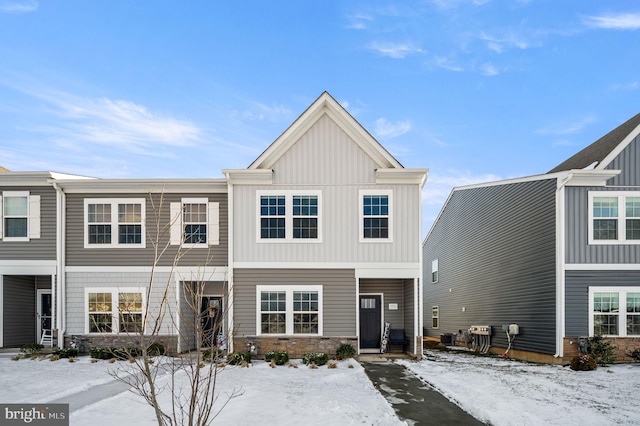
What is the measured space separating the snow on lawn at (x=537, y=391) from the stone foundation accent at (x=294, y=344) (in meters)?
2.27

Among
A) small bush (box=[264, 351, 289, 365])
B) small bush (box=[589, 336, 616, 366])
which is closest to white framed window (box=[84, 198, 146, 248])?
small bush (box=[264, 351, 289, 365])

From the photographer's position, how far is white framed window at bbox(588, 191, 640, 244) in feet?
50.0

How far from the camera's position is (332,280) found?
1547 centimetres

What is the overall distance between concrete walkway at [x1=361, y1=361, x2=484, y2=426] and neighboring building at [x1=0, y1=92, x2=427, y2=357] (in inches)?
113

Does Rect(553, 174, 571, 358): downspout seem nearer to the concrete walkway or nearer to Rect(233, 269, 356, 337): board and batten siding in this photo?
the concrete walkway

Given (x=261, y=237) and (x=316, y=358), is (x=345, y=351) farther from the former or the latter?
(x=261, y=237)

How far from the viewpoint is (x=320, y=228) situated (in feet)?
50.8

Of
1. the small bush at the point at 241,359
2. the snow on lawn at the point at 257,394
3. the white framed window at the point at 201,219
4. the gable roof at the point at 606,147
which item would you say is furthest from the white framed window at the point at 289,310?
the gable roof at the point at 606,147

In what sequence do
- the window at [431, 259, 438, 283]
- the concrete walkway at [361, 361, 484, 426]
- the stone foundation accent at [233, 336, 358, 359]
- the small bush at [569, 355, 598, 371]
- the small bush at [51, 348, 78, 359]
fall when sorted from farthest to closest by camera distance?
the window at [431, 259, 438, 283] → the small bush at [51, 348, 78, 359] → the stone foundation accent at [233, 336, 358, 359] → the small bush at [569, 355, 598, 371] → the concrete walkway at [361, 361, 484, 426]

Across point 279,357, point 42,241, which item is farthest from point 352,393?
point 42,241

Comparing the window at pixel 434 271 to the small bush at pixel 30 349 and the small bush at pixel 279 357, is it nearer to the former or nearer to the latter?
the small bush at pixel 279 357

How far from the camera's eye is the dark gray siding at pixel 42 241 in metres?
16.3

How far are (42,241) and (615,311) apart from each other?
19.8m

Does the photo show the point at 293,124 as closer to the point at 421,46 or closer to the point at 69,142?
the point at 421,46
